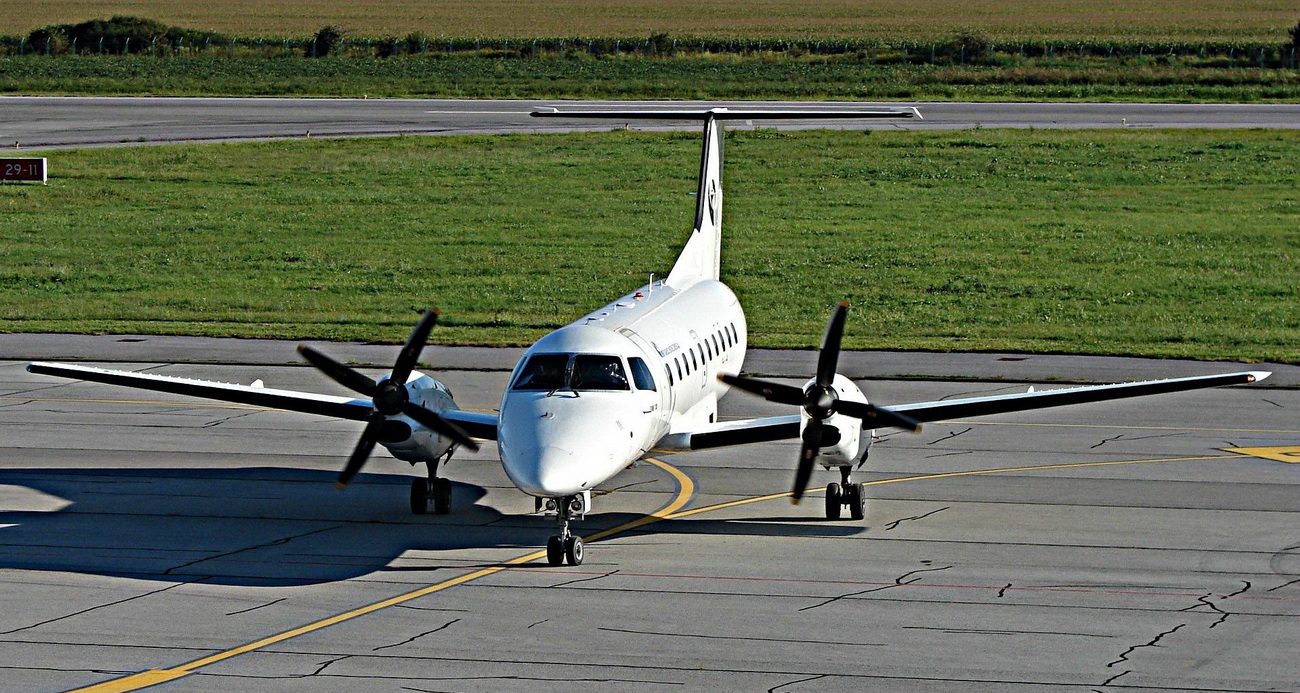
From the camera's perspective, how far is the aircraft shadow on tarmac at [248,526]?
1998cm

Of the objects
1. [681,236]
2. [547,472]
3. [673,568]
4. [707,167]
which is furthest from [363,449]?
[681,236]

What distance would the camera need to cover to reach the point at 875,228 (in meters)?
55.7

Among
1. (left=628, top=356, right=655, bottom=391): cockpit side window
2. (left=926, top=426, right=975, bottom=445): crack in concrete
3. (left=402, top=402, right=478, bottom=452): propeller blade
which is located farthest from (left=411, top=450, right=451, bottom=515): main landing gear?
(left=926, top=426, right=975, bottom=445): crack in concrete

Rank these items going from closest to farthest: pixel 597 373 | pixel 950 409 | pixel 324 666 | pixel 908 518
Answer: pixel 324 666 → pixel 597 373 → pixel 950 409 → pixel 908 518

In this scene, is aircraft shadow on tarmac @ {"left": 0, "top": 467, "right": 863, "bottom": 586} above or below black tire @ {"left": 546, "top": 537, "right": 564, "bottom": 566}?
below

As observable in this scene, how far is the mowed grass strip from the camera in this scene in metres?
42.1

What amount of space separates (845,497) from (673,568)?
3.46 meters

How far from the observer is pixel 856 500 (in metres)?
22.2

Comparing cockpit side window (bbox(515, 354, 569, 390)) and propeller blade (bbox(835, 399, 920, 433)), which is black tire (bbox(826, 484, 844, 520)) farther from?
cockpit side window (bbox(515, 354, 569, 390))

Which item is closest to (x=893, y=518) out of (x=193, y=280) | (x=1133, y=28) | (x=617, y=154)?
(x=193, y=280)

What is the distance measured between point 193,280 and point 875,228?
74.6 feet

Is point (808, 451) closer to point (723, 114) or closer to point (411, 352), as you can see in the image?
point (411, 352)

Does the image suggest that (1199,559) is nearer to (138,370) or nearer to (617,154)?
(138,370)

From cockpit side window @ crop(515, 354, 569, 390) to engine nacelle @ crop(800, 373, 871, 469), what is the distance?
10.5 feet
